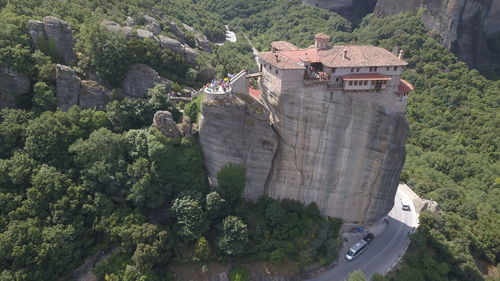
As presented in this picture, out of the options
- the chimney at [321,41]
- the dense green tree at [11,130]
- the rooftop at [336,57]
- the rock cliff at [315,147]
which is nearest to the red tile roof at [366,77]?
the rooftop at [336,57]

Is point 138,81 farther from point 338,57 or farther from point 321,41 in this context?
point 338,57

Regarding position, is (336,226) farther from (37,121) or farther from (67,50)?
(67,50)

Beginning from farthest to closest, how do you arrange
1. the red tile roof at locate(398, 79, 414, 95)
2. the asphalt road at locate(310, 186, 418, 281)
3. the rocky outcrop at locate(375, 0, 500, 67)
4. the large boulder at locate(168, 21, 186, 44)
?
1. the rocky outcrop at locate(375, 0, 500, 67)
2. the large boulder at locate(168, 21, 186, 44)
3. the asphalt road at locate(310, 186, 418, 281)
4. the red tile roof at locate(398, 79, 414, 95)

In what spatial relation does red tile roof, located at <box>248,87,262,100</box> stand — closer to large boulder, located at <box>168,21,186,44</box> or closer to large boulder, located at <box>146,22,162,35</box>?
large boulder, located at <box>146,22,162,35</box>

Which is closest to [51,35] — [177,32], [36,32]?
[36,32]

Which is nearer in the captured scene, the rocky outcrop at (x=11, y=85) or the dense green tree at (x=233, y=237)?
the dense green tree at (x=233, y=237)

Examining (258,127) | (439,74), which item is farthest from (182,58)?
(439,74)

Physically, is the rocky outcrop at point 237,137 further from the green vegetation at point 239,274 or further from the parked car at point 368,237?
the parked car at point 368,237

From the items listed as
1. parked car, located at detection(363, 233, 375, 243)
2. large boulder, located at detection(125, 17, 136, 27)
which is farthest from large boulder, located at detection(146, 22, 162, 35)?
parked car, located at detection(363, 233, 375, 243)
